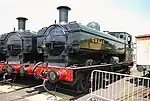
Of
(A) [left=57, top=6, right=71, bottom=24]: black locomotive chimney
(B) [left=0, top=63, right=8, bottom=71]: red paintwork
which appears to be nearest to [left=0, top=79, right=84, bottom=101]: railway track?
(B) [left=0, top=63, right=8, bottom=71]: red paintwork

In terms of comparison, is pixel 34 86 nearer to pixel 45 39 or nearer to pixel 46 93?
pixel 46 93

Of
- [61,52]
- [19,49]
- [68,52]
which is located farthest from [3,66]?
[68,52]

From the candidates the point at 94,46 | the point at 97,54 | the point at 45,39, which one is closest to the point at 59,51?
the point at 45,39

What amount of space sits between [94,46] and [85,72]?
1.16m

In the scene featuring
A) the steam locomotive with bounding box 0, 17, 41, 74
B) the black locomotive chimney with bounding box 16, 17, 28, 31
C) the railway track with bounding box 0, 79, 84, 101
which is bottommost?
the railway track with bounding box 0, 79, 84, 101

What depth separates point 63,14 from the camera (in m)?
7.37

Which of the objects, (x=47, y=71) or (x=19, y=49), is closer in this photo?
(x=47, y=71)

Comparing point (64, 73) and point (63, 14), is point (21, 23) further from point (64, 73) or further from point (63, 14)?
point (64, 73)

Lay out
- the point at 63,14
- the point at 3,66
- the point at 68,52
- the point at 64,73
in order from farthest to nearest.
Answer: the point at 3,66
the point at 63,14
the point at 68,52
the point at 64,73

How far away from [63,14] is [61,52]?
4.75 feet

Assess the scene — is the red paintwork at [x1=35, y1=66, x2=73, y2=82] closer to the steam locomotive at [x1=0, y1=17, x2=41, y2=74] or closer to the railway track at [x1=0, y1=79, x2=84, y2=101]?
the railway track at [x1=0, y1=79, x2=84, y2=101]

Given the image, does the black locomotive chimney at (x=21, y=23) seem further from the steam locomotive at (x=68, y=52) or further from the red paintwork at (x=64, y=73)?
the red paintwork at (x=64, y=73)

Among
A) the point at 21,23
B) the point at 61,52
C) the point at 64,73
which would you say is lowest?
the point at 64,73

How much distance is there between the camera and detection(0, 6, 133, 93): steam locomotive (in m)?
6.61
